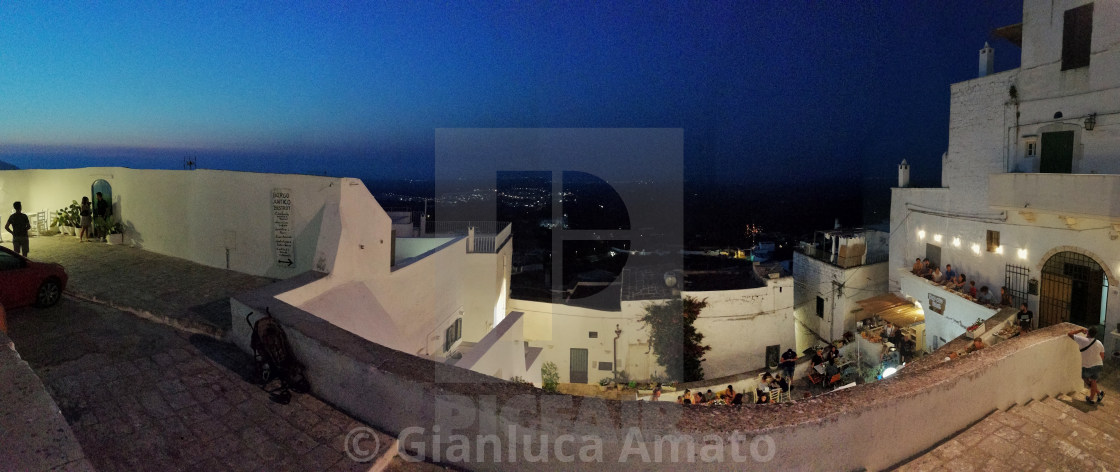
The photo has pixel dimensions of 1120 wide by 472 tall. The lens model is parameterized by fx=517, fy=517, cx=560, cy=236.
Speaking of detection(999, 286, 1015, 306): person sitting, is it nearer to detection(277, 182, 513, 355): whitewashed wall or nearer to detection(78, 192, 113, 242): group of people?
detection(277, 182, 513, 355): whitewashed wall

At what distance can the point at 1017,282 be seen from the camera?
12.4 m

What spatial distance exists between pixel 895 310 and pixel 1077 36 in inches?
301

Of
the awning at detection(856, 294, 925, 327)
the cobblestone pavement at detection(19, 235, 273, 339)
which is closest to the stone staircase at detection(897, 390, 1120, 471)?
the cobblestone pavement at detection(19, 235, 273, 339)

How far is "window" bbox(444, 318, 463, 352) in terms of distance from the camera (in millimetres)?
12719

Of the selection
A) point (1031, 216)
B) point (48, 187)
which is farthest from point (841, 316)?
point (48, 187)

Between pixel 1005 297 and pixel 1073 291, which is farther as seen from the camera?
pixel 1005 297

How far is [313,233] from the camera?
8469 millimetres

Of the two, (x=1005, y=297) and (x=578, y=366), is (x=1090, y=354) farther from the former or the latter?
(x=578, y=366)

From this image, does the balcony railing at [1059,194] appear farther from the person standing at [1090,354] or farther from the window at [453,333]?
the window at [453,333]

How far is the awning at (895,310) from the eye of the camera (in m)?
14.5

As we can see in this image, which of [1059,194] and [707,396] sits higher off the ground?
[1059,194]

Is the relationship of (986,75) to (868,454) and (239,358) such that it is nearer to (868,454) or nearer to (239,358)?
(868,454)

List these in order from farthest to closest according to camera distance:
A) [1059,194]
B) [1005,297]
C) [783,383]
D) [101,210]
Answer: [783,383] → [1005,297] → [101,210] → [1059,194]

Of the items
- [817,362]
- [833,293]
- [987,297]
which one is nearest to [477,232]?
[817,362]
